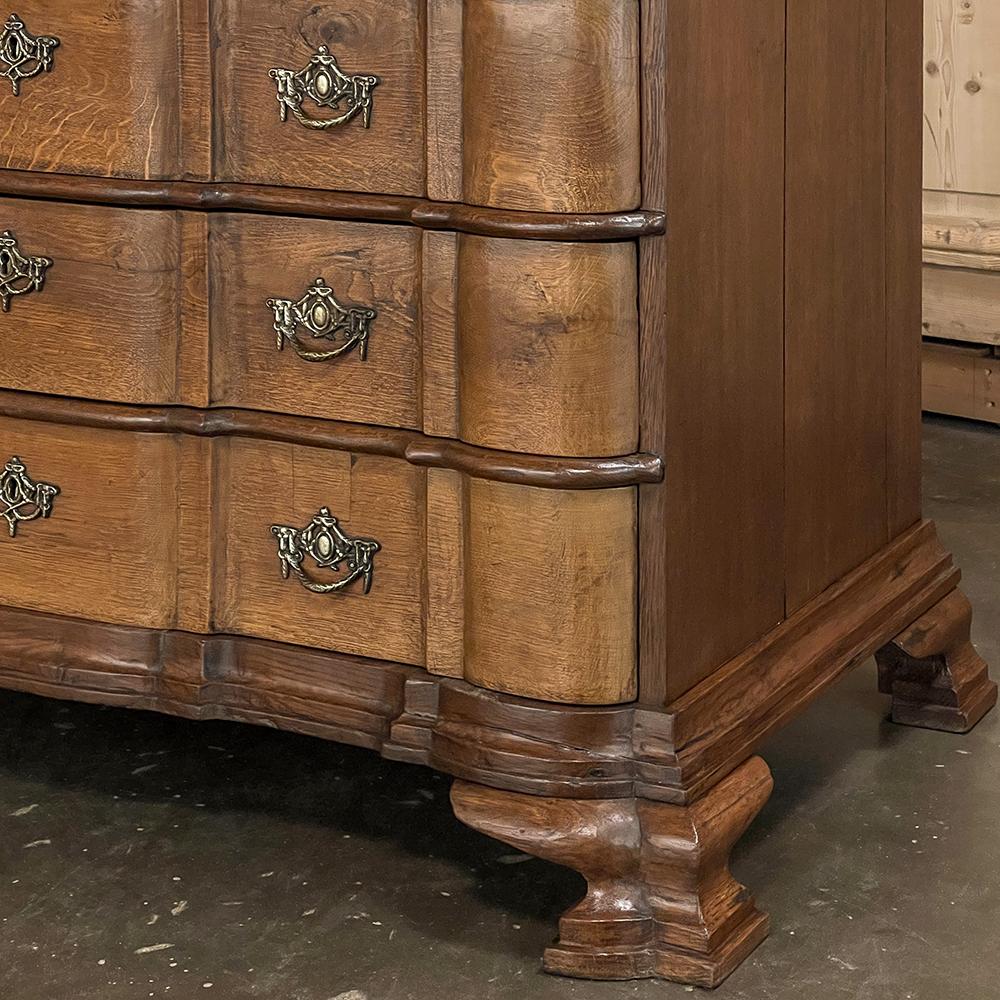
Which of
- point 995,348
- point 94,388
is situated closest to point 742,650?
point 94,388

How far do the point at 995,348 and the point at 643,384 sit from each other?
7.75ft

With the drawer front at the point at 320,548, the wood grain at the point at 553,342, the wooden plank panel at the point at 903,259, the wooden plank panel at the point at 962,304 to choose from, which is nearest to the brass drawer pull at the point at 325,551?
the drawer front at the point at 320,548

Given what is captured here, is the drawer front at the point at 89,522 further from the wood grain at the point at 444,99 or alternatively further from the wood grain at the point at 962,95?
the wood grain at the point at 962,95

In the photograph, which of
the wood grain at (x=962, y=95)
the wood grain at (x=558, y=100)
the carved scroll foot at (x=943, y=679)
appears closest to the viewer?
the wood grain at (x=558, y=100)

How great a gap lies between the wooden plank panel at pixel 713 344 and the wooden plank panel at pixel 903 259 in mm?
322

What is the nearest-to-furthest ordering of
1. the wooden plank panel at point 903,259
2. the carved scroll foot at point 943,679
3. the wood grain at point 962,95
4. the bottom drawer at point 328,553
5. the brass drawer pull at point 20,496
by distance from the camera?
the bottom drawer at point 328,553 → the brass drawer pull at point 20,496 → the wooden plank panel at point 903,259 → the carved scroll foot at point 943,679 → the wood grain at point 962,95

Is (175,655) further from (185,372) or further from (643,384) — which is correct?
(643,384)

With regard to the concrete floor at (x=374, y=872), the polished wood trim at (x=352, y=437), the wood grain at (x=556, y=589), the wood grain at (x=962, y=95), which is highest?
the wood grain at (x=962, y=95)

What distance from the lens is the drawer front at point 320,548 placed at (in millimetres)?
1928

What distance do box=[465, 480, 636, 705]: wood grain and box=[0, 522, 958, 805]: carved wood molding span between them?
0.10 feet

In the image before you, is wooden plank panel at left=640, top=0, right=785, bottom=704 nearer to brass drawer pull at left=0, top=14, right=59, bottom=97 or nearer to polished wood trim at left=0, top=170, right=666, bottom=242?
Result: polished wood trim at left=0, top=170, right=666, bottom=242

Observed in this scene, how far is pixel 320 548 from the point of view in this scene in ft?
6.42

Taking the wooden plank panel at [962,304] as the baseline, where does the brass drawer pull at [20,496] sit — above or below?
below

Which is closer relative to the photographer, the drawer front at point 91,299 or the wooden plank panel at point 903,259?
the drawer front at point 91,299
